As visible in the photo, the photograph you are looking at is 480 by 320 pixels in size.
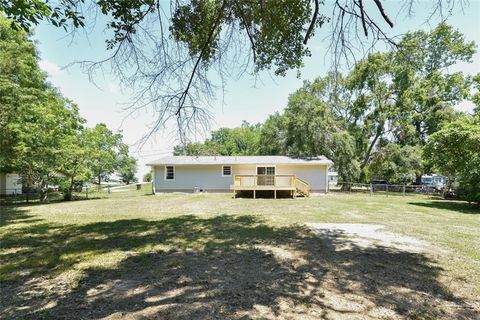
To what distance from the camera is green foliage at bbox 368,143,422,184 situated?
26.1m

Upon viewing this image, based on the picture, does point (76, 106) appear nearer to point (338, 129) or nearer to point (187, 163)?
point (187, 163)

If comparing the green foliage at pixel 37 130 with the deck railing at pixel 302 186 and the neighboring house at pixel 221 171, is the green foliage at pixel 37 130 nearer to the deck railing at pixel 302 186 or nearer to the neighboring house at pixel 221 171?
the neighboring house at pixel 221 171

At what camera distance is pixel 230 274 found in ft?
Result: 14.9

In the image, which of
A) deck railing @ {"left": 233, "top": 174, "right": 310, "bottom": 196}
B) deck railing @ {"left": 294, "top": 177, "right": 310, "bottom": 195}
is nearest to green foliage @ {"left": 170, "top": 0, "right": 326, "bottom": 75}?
deck railing @ {"left": 233, "top": 174, "right": 310, "bottom": 196}

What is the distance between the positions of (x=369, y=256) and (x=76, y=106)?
2030cm

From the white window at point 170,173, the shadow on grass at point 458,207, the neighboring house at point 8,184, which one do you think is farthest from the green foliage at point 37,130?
the shadow on grass at point 458,207

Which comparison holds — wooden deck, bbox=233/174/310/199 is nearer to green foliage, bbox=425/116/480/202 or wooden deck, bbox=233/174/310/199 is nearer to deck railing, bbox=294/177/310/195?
deck railing, bbox=294/177/310/195

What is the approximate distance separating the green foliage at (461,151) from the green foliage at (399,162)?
1079cm

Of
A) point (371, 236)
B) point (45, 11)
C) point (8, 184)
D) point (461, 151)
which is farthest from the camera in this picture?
point (8, 184)

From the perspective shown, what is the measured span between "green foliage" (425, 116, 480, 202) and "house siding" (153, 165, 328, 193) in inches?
304

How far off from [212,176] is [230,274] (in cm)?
1771

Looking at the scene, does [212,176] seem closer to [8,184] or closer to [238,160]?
[238,160]

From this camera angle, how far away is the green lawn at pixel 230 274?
3385mm

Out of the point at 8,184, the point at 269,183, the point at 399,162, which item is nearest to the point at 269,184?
the point at 269,183
